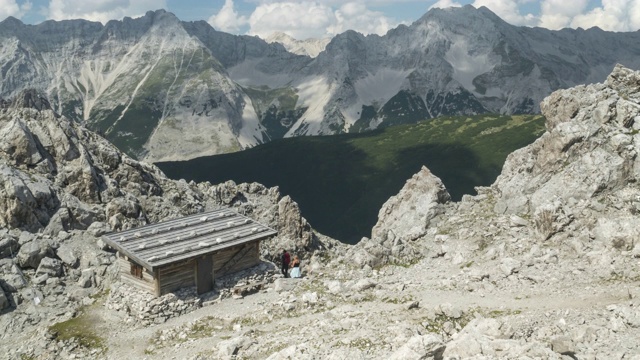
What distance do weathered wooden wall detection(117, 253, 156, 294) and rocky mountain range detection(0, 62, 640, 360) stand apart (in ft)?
2.47

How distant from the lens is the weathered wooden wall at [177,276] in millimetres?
32531

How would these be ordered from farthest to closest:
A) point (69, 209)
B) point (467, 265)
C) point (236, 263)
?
point (69, 209)
point (236, 263)
point (467, 265)

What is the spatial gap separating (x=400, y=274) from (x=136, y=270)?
18.4 m

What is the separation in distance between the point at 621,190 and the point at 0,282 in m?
44.7

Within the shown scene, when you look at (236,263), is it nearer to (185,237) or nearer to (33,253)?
(185,237)

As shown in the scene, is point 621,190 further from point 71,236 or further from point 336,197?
point 336,197

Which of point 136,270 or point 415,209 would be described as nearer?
point 136,270

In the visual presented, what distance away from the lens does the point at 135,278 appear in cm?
3434

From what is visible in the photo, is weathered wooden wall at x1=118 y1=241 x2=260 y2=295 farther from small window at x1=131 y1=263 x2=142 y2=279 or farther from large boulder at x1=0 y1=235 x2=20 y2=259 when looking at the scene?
large boulder at x1=0 y1=235 x2=20 y2=259

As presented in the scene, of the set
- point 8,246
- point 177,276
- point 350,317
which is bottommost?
point 350,317

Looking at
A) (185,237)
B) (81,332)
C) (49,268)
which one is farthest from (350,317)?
(49,268)

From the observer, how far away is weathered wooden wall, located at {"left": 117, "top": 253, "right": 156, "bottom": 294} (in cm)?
3306

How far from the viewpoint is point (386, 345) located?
22.0 metres

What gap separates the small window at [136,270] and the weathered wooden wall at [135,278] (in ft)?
0.70
